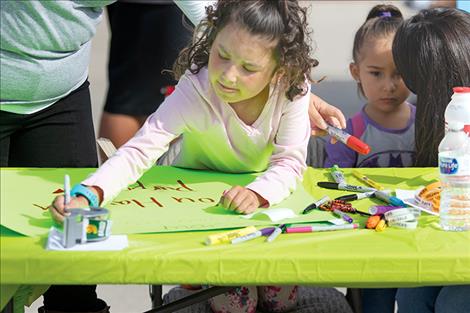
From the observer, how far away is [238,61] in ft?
8.24

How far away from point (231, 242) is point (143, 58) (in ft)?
7.92

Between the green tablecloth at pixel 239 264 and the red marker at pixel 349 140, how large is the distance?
1.51 feet

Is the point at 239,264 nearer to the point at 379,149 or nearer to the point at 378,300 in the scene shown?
the point at 378,300

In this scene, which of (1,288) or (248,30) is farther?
(248,30)

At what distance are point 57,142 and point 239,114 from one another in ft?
1.53

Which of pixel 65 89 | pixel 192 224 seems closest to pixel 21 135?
pixel 65 89

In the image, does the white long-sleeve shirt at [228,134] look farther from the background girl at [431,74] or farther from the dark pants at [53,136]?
the background girl at [431,74]

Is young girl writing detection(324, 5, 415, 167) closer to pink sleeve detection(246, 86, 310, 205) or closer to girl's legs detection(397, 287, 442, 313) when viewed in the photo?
girl's legs detection(397, 287, 442, 313)

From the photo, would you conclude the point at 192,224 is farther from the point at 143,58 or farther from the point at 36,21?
the point at 143,58

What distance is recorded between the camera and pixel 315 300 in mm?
3059

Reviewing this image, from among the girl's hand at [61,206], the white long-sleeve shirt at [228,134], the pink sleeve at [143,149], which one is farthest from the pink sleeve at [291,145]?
the girl's hand at [61,206]

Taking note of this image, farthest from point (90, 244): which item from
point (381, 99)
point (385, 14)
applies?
point (385, 14)

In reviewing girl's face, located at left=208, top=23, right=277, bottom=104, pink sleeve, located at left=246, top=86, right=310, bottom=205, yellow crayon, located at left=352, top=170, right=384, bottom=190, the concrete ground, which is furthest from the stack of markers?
the concrete ground

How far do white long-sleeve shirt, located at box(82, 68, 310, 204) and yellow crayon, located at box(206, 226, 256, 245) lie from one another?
0.25 meters
